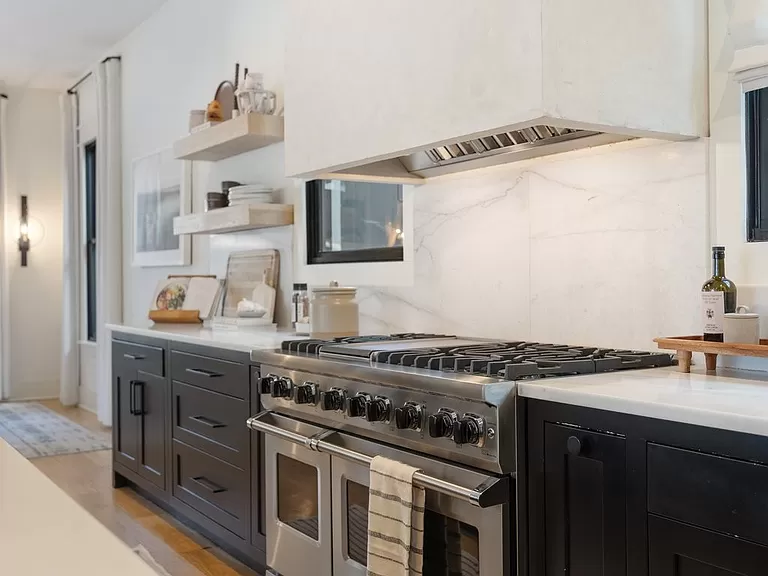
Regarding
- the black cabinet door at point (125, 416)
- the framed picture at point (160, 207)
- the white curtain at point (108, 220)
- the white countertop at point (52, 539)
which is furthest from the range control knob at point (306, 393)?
the white curtain at point (108, 220)

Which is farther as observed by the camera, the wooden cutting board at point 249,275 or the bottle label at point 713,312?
the wooden cutting board at point 249,275

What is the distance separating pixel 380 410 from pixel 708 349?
0.84 m

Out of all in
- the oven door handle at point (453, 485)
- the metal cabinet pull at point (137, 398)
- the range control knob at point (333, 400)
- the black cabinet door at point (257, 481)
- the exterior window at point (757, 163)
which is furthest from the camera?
the metal cabinet pull at point (137, 398)

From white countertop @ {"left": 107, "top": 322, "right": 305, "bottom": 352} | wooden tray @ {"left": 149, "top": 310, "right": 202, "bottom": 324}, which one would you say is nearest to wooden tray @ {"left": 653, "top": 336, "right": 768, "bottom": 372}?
white countertop @ {"left": 107, "top": 322, "right": 305, "bottom": 352}

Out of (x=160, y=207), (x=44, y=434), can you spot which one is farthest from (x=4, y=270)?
(x=160, y=207)

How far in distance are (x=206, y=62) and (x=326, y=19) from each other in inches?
92.9

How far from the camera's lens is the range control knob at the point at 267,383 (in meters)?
2.72

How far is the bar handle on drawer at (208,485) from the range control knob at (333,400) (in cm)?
101

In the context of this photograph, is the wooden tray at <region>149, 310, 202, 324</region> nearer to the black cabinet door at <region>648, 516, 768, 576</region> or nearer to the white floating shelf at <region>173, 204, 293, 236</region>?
the white floating shelf at <region>173, 204, 293, 236</region>

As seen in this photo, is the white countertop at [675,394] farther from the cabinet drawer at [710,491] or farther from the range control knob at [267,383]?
the range control knob at [267,383]

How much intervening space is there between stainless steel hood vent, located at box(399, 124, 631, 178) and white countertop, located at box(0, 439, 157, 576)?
1530mm

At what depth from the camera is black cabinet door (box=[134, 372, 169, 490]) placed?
150 inches

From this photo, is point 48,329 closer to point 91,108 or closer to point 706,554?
point 91,108

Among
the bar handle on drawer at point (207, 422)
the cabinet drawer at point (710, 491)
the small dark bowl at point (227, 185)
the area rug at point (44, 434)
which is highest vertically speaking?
the small dark bowl at point (227, 185)
